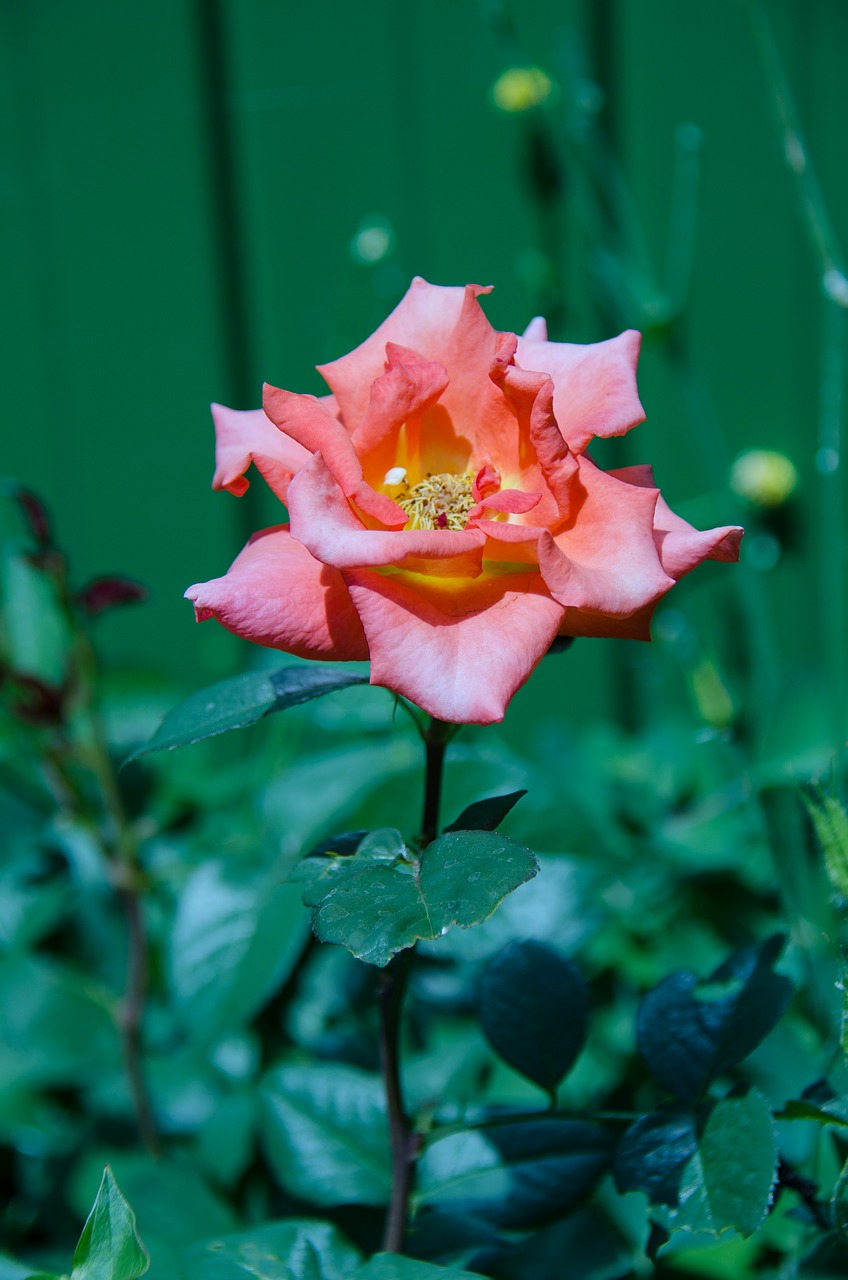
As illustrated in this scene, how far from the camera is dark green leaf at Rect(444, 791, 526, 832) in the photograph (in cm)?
37

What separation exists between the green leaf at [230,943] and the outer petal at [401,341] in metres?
0.41

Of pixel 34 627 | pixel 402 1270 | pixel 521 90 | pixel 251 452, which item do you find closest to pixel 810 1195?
pixel 402 1270

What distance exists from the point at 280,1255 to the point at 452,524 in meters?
0.31

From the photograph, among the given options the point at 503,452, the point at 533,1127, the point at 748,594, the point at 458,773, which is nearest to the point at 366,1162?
the point at 533,1127

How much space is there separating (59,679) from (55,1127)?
0.36 metres

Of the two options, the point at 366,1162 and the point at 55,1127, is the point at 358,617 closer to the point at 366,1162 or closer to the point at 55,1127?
the point at 366,1162

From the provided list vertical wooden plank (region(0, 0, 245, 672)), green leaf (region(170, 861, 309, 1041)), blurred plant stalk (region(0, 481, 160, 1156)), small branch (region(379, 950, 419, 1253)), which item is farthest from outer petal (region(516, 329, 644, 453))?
vertical wooden plank (region(0, 0, 245, 672))

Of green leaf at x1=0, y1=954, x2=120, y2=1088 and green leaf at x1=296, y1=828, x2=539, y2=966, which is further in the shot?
green leaf at x1=0, y1=954, x2=120, y2=1088

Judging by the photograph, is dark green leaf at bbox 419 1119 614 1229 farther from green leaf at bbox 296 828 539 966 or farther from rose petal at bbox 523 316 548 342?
rose petal at bbox 523 316 548 342

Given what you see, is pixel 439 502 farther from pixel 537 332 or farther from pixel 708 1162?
pixel 708 1162

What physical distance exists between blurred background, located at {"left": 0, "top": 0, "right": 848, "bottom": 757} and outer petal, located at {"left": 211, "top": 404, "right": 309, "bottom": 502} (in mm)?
751

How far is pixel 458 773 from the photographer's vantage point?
0.69 m

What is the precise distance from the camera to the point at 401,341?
0.44 meters

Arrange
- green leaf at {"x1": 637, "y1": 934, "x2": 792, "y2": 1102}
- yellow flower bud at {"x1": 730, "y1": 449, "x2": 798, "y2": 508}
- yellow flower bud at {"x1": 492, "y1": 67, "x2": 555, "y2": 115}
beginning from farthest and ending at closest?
yellow flower bud at {"x1": 730, "y1": 449, "x2": 798, "y2": 508}, yellow flower bud at {"x1": 492, "y1": 67, "x2": 555, "y2": 115}, green leaf at {"x1": 637, "y1": 934, "x2": 792, "y2": 1102}
